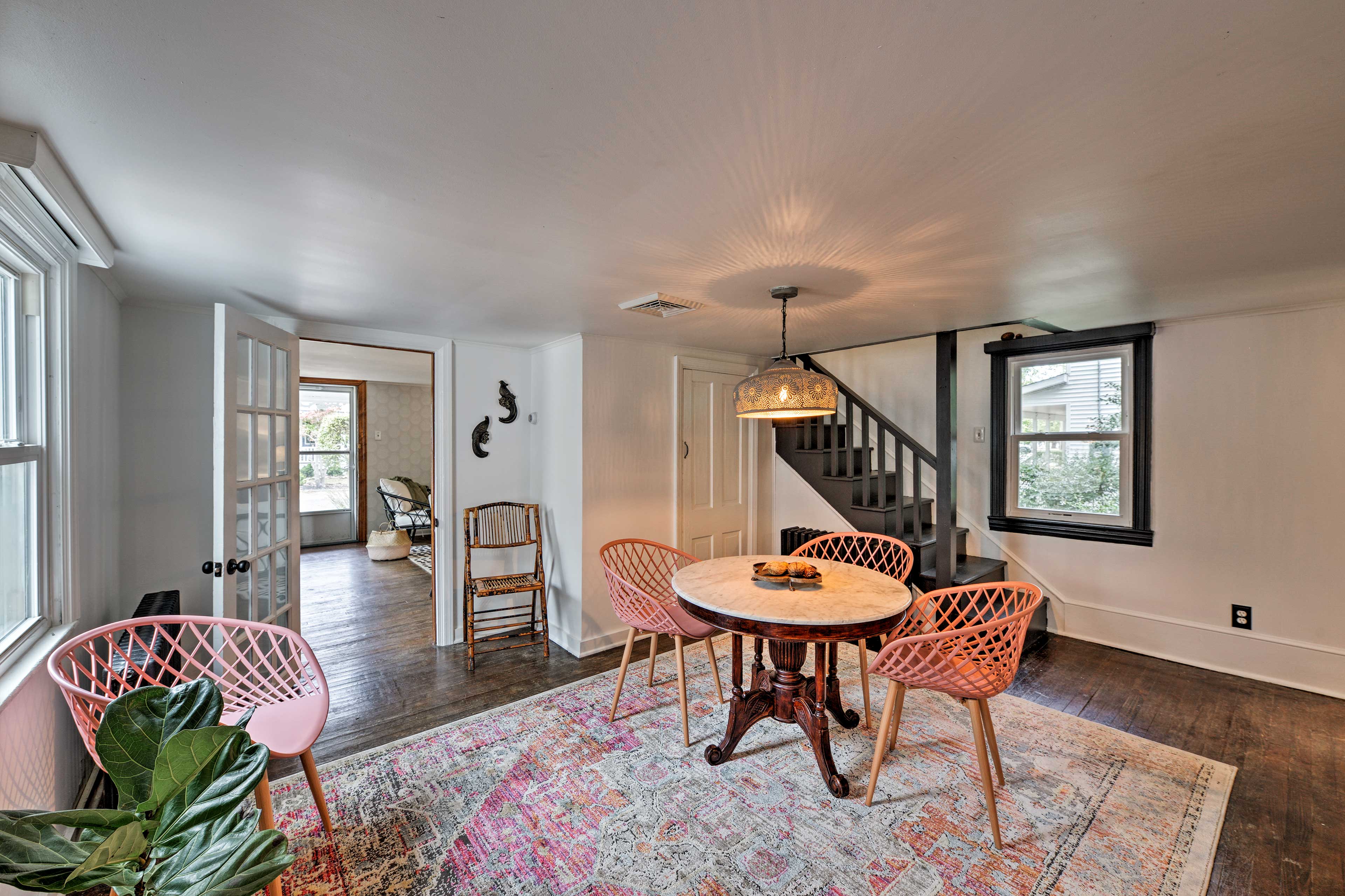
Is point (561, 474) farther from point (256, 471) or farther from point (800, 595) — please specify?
point (800, 595)

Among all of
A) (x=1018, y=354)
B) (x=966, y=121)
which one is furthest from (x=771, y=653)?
(x=1018, y=354)

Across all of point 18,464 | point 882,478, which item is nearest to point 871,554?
point 882,478

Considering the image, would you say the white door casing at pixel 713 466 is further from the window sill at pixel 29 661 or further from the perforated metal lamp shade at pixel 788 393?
the window sill at pixel 29 661

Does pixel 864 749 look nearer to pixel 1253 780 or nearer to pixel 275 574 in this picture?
pixel 1253 780

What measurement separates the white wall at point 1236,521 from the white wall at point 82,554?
17.6 ft

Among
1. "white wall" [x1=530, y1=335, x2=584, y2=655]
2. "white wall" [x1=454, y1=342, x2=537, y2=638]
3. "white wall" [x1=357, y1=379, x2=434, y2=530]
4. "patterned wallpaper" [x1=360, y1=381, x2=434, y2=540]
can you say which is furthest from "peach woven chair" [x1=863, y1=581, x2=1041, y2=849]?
"patterned wallpaper" [x1=360, y1=381, x2=434, y2=540]

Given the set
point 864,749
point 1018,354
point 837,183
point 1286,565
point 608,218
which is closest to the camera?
point 837,183

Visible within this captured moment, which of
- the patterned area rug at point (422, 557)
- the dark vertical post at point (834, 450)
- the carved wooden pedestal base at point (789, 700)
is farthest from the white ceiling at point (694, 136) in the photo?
the patterned area rug at point (422, 557)

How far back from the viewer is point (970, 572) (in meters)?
3.97

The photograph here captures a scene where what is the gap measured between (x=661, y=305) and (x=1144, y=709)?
3.39 meters

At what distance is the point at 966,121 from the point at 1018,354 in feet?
11.8

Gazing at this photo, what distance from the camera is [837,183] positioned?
5.14ft

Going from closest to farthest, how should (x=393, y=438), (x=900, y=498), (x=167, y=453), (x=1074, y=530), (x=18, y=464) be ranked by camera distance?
(x=18, y=464)
(x=167, y=453)
(x=900, y=498)
(x=1074, y=530)
(x=393, y=438)

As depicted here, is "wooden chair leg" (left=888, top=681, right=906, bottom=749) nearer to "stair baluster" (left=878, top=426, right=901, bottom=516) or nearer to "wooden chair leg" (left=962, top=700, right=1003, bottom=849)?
"wooden chair leg" (left=962, top=700, right=1003, bottom=849)
